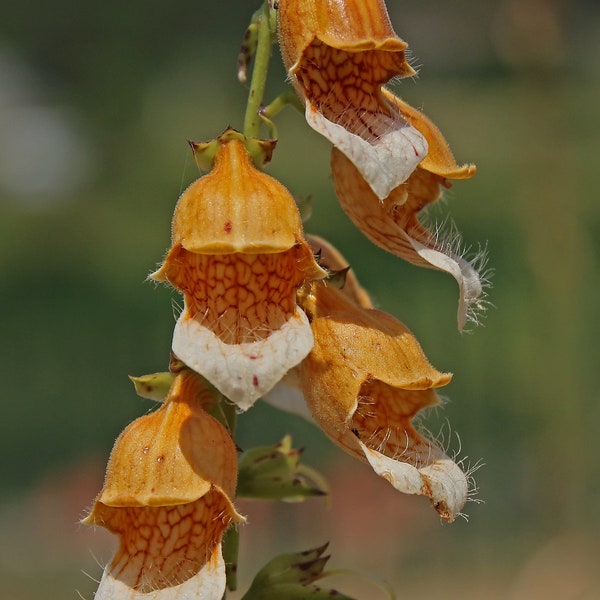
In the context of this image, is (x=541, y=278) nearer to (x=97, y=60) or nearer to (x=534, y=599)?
(x=534, y=599)

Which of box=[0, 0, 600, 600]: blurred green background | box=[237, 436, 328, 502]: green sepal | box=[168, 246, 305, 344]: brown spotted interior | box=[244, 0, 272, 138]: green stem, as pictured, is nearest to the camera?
box=[168, 246, 305, 344]: brown spotted interior

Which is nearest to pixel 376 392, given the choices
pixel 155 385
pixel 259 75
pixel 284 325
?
pixel 284 325

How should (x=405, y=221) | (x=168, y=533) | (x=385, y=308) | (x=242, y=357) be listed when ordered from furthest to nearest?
(x=385, y=308) < (x=405, y=221) < (x=168, y=533) < (x=242, y=357)

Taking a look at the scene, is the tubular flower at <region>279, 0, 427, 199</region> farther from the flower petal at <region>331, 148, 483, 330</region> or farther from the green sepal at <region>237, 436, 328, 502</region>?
the green sepal at <region>237, 436, 328, 502</region>

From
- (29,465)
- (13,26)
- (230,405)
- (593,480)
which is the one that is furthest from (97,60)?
(230,405)

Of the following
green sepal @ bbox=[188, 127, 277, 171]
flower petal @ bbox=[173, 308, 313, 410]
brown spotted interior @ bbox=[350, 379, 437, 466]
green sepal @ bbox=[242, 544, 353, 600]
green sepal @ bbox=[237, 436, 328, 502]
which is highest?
green sepal @ bbox=[188, 127, 277, 171]

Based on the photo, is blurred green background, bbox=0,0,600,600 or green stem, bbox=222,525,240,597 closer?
green stem, bbox=222,525,240,597

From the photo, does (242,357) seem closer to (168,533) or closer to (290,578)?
(168,533)

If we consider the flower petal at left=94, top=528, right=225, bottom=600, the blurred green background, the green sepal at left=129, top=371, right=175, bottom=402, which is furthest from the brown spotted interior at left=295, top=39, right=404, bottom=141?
the blurred green background
